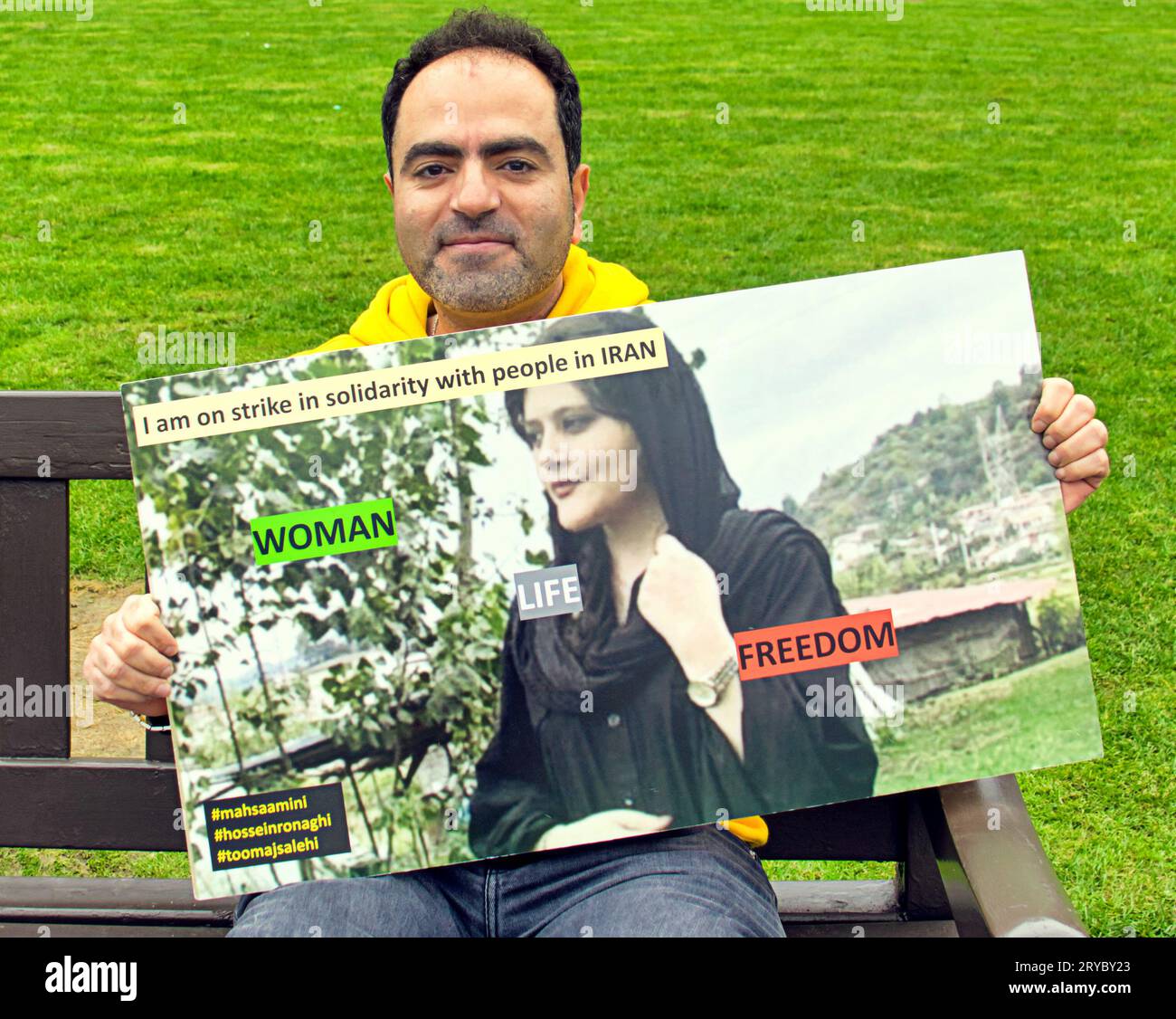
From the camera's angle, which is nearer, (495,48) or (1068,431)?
(1068,431)

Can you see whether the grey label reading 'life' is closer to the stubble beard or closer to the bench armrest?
the stubble beard

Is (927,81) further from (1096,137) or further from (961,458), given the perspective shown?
(961,458)

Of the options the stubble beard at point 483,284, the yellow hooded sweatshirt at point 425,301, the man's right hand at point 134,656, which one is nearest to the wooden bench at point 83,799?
the yellow hooded sweatshirt at point 425,301

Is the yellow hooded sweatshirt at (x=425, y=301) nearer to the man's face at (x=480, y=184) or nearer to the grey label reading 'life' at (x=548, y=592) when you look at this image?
the man's face at (x=480, y=184)

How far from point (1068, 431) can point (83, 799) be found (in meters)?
1.94

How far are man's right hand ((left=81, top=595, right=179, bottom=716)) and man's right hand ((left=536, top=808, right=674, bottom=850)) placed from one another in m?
0.68

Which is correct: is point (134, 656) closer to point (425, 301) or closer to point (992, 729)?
point (425, 301)

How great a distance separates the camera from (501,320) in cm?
254

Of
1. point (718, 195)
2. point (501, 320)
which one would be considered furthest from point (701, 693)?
point (718, 195)

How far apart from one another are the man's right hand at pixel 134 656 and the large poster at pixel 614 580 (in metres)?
0.04

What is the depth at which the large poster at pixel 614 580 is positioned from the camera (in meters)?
2.11

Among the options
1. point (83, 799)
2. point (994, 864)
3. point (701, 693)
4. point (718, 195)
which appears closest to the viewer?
point (994, 864)

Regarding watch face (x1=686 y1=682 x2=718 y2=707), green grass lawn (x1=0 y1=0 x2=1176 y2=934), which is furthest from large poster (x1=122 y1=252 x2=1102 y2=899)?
green grass lawn (x1=0 y1=0 x2=1176 y2=934)
